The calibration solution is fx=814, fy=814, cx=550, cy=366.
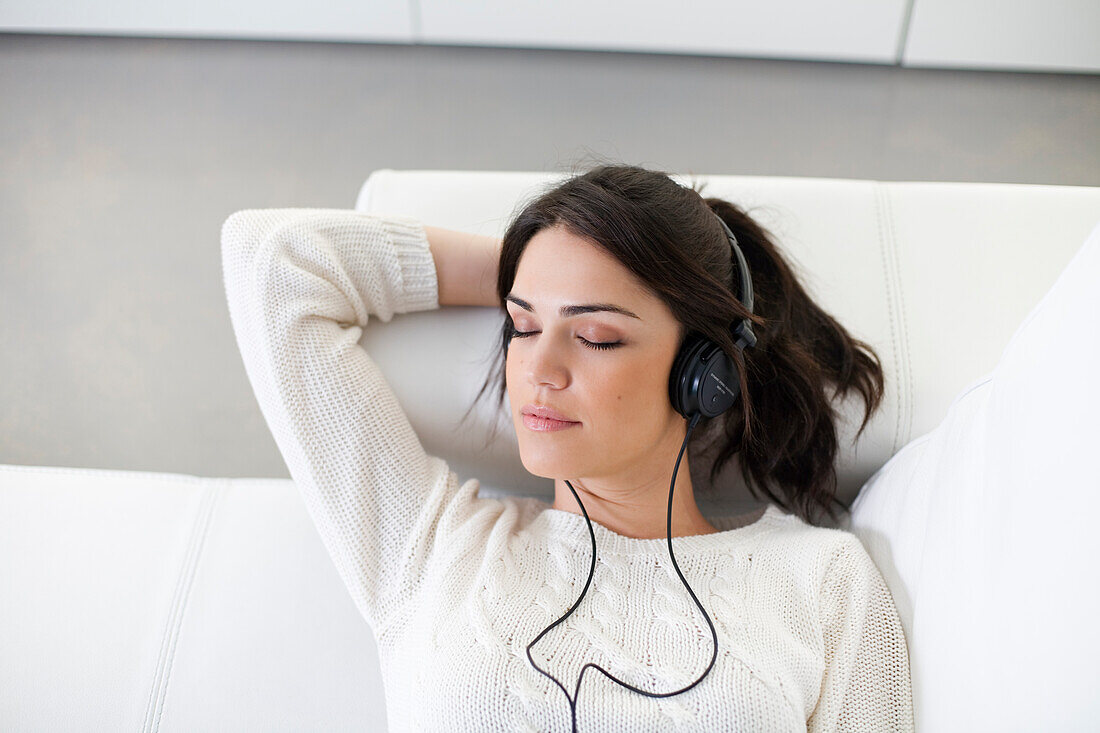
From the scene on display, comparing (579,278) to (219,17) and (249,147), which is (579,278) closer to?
(249,147)

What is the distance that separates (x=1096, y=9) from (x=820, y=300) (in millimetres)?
1855

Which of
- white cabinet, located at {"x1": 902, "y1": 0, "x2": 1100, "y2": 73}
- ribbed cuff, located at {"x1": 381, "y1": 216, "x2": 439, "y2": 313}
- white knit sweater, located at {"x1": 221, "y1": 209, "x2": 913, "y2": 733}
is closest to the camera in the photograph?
white knit sweater, located at {"x1": 221, "y1": 209, "x2": 913, "y2": 733}

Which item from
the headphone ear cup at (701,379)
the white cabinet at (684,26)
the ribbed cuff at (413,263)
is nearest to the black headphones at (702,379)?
the headphone ear cup at (701,379)

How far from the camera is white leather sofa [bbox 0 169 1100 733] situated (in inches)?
40.9

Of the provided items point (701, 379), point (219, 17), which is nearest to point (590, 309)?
point (701, 379)

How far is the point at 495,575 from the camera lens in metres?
1.03

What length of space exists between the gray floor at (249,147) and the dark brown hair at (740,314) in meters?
1.04

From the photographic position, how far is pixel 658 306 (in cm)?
101

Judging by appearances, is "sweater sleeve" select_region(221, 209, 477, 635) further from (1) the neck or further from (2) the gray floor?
(2) the gray floor

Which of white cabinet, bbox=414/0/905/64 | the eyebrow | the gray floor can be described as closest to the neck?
the eyebrow

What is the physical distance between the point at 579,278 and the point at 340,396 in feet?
1.19

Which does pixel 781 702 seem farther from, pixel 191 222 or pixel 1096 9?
pixel 1096 9

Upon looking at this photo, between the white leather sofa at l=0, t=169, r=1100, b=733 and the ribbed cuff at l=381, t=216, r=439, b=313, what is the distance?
51mm

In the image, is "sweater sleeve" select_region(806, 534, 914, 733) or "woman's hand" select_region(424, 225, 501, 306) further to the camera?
"woman's hand" select_region(424, 225, 501, 306)
